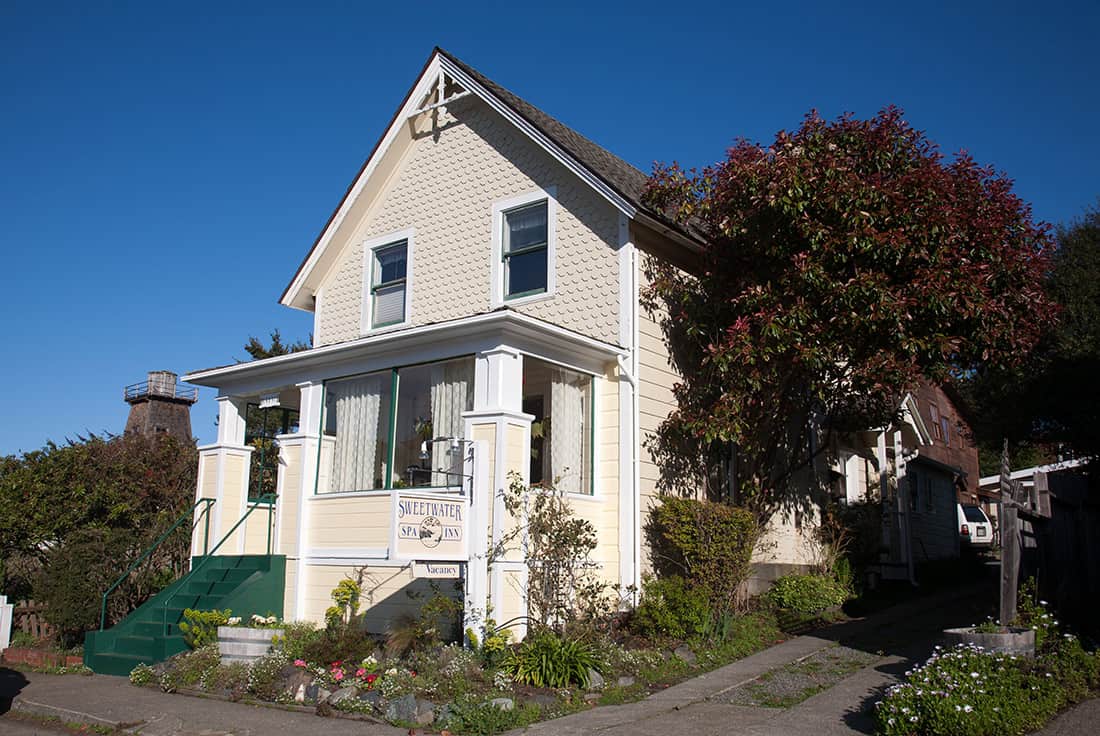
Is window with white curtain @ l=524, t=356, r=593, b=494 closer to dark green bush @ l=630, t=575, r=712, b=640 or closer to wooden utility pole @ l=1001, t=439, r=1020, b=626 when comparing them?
dark green bush @ l=630, t=575, r=712, b=640

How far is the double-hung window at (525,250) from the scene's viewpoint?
14.7m

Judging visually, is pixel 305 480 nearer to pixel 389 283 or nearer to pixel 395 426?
pixel 395 426

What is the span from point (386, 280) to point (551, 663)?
8900 millimetres

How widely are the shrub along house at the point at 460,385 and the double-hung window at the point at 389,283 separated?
0.14 ft

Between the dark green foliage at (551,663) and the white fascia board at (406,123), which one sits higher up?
the white fascia board at (406,123)

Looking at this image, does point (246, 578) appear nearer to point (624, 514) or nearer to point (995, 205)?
point (624, 514)

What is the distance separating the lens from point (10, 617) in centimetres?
1494

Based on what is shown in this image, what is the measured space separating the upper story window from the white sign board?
6328mm

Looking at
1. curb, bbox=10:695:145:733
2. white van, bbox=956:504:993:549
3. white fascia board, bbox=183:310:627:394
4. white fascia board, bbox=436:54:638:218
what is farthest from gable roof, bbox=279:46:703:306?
white van, bbox=956:504:993:549

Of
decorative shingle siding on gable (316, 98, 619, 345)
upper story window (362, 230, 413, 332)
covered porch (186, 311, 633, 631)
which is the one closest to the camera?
covered porch (186, 311, 633, 631)

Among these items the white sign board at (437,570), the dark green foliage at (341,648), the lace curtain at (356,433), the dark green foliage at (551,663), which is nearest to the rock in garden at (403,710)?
the dark green foliage at (551,663)

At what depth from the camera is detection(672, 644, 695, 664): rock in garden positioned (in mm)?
11117

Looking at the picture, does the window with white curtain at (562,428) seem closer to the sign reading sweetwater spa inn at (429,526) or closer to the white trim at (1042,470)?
the sign reading sweetwater spa inn at (429,526)

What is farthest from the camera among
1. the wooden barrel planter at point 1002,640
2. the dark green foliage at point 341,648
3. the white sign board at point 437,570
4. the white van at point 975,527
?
the white van at point 975,527
